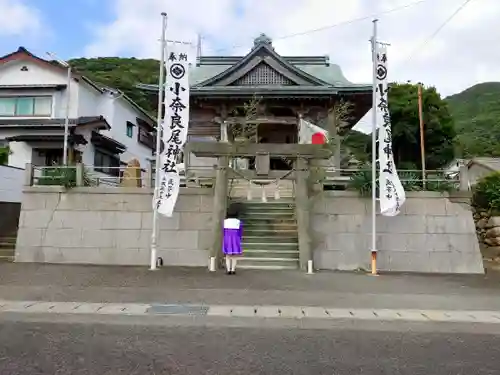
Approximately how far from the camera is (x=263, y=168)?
13.4 meters

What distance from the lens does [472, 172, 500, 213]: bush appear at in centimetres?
1628

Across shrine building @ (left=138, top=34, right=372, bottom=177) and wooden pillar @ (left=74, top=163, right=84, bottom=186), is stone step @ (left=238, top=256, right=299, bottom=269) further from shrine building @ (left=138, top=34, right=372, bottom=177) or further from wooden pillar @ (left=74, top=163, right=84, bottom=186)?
shrine building @ (left=138, top=34, right=372, bottom=177)

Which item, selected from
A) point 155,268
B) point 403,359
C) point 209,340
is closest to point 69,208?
point 155,268

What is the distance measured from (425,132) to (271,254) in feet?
70.6

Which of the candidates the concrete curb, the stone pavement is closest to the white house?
the stone pavement

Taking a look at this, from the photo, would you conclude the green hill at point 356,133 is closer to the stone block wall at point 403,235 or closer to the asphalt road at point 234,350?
the stone block wall at point 403,235

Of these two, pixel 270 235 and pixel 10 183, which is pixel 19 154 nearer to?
pixel 10 183

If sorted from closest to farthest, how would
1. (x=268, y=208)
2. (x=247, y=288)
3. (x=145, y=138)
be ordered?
(x=247, y=288) < (x=268, y=208) < (x=145, y=138)

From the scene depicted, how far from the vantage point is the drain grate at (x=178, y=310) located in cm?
711

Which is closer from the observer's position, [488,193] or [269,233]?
[269,233]

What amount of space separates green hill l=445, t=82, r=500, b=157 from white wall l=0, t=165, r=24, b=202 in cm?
2903

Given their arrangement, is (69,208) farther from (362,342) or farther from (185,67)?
(362,342)


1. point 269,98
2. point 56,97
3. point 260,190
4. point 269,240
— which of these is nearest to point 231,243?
point 269,240

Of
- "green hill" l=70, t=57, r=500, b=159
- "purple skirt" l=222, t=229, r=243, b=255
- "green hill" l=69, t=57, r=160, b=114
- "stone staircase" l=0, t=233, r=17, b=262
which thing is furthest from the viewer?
"green hill" l=69, t=57, r=160, b=114
